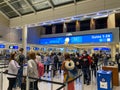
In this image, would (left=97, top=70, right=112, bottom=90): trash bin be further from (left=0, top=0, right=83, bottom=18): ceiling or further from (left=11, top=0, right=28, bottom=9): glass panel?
(left=11, top=0, right=28, bottom=9): glass panel

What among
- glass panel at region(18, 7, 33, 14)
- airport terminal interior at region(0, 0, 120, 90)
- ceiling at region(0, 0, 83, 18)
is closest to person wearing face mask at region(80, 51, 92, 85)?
airport terminal interior at region(0, 0, 120, 90)

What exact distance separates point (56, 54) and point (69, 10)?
3.34m

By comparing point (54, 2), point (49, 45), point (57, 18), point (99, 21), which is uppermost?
point (99, 21)

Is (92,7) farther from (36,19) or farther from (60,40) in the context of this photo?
(60,40)

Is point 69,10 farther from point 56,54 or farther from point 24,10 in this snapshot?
point 24,10

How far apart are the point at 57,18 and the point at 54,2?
3.58 ft

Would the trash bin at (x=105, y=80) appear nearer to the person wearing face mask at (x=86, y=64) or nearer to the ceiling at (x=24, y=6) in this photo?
the person wearing face mask at (x=86, y=64)

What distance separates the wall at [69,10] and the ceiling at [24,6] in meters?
0.28

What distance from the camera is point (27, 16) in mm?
14469

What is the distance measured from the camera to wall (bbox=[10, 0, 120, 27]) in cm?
964

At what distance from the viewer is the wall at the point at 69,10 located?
9.64 m

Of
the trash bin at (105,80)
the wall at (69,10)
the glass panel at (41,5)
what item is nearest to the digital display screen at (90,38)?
the wall at (69,10)

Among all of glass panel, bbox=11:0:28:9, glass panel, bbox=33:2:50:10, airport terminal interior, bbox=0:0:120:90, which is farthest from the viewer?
glass panel, bbox=11:0:28:9

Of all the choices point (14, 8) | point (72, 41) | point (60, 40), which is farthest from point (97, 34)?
point (14, 8)
